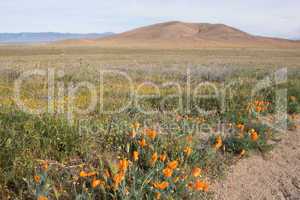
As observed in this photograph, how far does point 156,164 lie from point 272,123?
256cm

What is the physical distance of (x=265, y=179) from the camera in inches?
119

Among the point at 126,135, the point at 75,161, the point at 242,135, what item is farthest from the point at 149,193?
the point at 242,135

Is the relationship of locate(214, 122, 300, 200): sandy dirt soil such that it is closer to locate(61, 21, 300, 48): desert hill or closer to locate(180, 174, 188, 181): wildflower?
locate(180, 174, 188, 181): wildflower

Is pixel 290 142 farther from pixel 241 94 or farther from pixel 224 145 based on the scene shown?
pixel 241 94

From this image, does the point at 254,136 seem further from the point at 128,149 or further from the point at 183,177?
the point at 128,149

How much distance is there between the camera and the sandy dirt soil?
2.76 m

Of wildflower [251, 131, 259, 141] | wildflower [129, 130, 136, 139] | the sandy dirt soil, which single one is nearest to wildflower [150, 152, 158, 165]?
wildflower [129, 130, 136, 139]

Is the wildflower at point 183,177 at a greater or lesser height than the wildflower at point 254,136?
lesser

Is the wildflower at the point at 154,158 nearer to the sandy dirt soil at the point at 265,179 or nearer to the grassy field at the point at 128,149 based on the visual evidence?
the grassy field at the point at 128,149

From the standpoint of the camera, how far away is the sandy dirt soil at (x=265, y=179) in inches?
109

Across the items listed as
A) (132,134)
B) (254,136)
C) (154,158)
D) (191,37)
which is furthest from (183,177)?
(191,37)

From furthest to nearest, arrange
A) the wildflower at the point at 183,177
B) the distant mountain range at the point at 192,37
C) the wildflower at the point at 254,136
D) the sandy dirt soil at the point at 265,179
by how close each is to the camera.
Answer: the distant mountain range at the point at 192,37, the wildflower at the point at 254,136, the sandy dirt soil at the point at 265,179, the wildflower at the point at 183,177

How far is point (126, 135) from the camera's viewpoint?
334 centimetres

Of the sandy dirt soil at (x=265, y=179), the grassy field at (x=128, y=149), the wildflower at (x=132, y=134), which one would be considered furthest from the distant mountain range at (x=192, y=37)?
the wildflower at (x=132, y=134)
